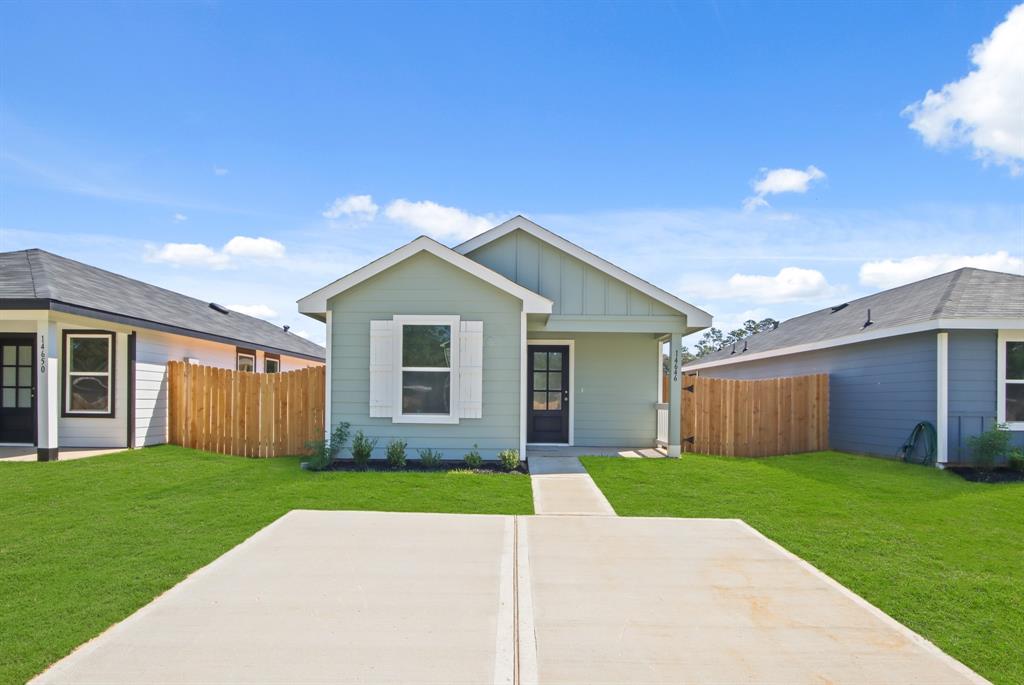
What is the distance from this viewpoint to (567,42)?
1191cm

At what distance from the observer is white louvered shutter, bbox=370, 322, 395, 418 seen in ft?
30.3

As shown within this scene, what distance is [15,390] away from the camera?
36.6 ft

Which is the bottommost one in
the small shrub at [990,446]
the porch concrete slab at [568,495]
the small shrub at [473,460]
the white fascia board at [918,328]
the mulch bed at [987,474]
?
the mulch bed at [987,474]

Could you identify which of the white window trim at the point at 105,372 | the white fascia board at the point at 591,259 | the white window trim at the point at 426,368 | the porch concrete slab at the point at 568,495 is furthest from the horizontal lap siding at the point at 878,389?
the white window trim at the point at 105,372

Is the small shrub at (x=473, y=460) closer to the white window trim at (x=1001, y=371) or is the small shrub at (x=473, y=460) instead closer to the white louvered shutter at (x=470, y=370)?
the white louvered shutter at (x=470, y=370)

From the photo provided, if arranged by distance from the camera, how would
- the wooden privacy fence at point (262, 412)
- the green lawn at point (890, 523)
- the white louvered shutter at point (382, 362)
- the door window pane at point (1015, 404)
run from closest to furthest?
the green lawn at point (890, 523) < the white louvered shutter at point (382, 362) < the door window pane at point (1015, 404) < the wooden privacy fence at point (262, 412)

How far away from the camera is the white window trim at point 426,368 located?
9.26 meters

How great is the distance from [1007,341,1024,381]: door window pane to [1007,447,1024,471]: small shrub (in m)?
1.28

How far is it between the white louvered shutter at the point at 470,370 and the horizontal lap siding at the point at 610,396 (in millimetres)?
3311

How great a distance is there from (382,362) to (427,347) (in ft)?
2.49

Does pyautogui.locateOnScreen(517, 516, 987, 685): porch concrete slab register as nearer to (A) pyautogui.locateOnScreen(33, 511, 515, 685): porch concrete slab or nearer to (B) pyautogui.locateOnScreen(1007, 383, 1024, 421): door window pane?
(A) pyautogui.locateOnScreen(33, 511, 515, 685): porch concrete slab

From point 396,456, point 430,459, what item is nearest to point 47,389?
point 396,456

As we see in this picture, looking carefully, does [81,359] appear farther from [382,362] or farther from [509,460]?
[509,460]

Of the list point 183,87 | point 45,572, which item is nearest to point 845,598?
point 45,572
